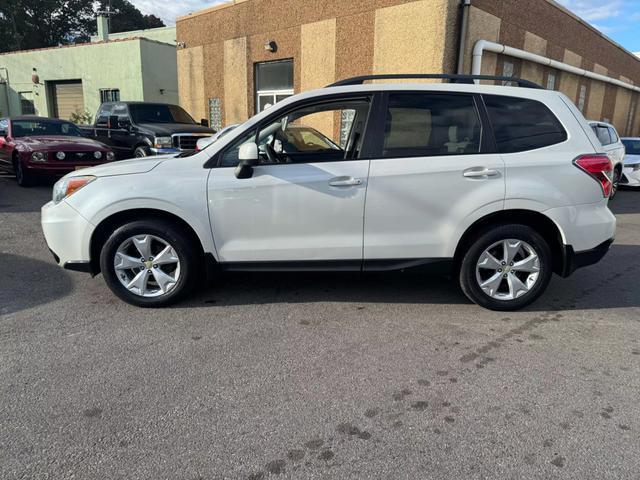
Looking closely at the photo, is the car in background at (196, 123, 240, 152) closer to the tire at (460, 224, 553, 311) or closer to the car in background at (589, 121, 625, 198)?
the tire at (460, 224, 553, 311)

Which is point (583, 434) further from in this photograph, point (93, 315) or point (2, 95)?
point (2, 95)

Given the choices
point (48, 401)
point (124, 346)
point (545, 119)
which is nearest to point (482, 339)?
point (545, 119)

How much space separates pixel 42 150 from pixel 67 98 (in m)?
19.6

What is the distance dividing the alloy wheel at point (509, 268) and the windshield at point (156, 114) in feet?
33.1

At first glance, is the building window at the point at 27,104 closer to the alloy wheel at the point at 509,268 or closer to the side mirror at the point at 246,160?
the side mirror at the point at 246,160

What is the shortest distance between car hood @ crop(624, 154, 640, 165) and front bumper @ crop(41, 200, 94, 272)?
12327 millimetres

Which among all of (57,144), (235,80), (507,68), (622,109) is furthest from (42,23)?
(622,109)

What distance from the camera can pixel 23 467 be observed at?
2.25 m

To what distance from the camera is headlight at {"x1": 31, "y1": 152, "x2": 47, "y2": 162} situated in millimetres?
9656

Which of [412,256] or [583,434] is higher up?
[412,256]

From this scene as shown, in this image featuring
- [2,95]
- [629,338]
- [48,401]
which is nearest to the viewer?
[48,401]

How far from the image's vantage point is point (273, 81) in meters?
14.3

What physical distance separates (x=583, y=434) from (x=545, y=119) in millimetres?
2620

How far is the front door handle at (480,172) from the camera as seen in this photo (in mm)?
3889
